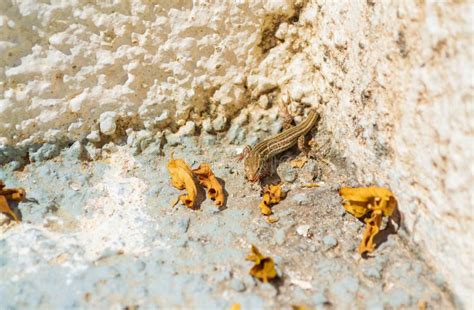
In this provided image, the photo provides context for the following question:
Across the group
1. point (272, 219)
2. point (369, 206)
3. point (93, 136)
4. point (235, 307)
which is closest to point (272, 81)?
point (272, 219)

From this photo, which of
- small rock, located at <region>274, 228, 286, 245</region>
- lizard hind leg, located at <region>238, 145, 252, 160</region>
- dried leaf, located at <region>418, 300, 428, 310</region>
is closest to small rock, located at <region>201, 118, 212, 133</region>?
lizard hind leg, located at <region>238, 145, 252, 160</region>

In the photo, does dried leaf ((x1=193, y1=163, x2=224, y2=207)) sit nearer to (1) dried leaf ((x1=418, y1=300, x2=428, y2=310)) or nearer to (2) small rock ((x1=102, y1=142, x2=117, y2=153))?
(2) small rock ((x1=102, y1=142, x2=117, y2=153))

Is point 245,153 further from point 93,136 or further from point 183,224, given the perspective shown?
point 93,136

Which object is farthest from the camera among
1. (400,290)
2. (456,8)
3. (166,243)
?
(166,243)

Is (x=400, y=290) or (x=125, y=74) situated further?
(x=125, y=74)

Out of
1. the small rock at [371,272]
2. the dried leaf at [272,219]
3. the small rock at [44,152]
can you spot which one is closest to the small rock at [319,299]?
the small rock at [371,272]

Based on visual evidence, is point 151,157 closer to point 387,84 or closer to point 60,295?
point 60,295

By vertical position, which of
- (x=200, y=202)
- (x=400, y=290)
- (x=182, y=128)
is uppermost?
(x=182, y=128)

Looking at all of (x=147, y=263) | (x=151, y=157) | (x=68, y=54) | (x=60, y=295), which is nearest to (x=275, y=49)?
(x=151, y=157)
